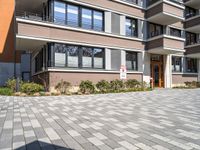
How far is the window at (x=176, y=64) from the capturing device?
23469mm

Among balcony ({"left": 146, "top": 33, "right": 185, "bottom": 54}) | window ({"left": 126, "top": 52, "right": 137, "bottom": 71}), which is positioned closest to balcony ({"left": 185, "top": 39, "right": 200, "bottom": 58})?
balcony ({"left": 146, "top": 33, "right": 185, "bottom": 54})

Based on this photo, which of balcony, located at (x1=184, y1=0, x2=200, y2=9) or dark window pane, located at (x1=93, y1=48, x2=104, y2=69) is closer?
dark window pane, located at (x1=93, y1=48, x2=104, y2=69)

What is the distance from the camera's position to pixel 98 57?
684 inches

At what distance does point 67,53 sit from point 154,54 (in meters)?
10.5

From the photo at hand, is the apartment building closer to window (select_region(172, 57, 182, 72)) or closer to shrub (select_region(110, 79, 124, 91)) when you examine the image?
window (select_region(172, 57, 182, 72))

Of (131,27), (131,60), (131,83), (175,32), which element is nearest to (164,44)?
(131,60)

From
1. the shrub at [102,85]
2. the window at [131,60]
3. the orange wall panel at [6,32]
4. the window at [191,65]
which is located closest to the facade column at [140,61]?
the window at [131,60]

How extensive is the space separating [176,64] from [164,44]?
5.90 metres

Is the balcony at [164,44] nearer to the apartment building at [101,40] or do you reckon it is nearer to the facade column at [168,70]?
the apartment building at [101,40]

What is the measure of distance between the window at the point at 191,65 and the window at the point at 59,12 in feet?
54.9

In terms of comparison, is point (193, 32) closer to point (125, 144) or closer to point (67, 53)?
point (67, 53)

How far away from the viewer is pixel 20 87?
14516mm

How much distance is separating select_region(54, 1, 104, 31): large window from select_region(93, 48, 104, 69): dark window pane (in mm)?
1940

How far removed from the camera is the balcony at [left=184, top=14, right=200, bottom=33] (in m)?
23.9
